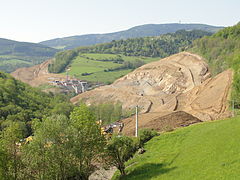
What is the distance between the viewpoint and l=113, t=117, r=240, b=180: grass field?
20.0 m

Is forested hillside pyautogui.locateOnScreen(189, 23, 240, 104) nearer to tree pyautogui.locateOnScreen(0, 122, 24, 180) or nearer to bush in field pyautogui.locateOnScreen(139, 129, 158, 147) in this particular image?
bush in field pyautogui.locateOnScreen(139, 129, 158, 147)

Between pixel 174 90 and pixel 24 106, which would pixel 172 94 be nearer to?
pixel 174 90

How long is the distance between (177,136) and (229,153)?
15826 millimetres

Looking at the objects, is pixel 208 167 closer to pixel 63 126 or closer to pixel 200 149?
pixel 200 149

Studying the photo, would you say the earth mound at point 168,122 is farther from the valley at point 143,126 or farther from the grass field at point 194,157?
the grass field at point 194,157

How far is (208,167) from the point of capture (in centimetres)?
2098

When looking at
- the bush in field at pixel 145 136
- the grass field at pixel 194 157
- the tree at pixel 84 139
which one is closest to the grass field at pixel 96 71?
the bush in field at pixel 145 136

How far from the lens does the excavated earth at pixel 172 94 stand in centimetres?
6059

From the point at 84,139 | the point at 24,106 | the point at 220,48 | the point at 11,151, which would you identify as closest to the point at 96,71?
the point at 24,106

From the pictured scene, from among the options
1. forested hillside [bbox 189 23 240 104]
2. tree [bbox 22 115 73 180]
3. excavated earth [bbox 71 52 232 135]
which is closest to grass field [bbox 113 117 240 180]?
tree [bbox 22 115 73 180]

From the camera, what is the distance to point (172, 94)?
294ft

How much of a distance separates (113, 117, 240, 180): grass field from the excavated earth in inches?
730

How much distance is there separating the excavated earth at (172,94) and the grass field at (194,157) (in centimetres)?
1853

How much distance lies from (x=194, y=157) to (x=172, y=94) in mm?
65468
